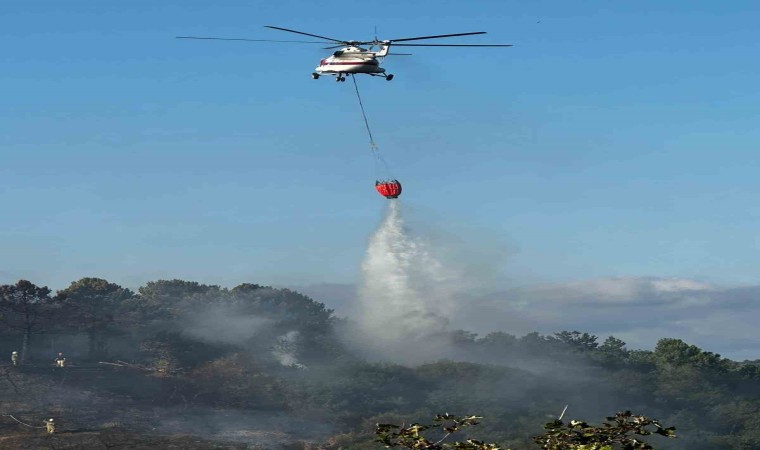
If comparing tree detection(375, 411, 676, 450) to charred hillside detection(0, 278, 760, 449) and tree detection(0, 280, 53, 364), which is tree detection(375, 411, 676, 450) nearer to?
charred hillside detection(0, 278, 760, 449)

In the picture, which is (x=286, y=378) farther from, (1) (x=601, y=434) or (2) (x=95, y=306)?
Answer: (1) (x=601, y=434)

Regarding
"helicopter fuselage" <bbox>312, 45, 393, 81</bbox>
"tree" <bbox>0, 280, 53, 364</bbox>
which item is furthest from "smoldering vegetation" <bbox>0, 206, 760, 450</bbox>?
"helicopter fuselage" <bbox>312, 45, 393, 81</bbox>

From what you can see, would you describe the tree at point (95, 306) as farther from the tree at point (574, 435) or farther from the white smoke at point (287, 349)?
the tree at point (574, 435)

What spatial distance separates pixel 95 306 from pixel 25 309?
20645 millimetres

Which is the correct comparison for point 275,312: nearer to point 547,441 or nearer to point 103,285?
point 103,285

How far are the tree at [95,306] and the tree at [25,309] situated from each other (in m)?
3.23

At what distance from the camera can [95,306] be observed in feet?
430

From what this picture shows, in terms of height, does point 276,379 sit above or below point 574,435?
above

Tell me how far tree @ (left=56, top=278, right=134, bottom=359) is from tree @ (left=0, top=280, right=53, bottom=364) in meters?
3.23

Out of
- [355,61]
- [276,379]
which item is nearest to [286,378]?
[276,379]

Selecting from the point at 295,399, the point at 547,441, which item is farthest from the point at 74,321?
the point at 547,441

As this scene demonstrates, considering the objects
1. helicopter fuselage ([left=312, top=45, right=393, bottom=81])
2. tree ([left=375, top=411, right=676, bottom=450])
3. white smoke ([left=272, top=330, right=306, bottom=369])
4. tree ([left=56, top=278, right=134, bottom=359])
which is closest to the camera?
tree ([left=375, top=411, right=676, bottom=450])

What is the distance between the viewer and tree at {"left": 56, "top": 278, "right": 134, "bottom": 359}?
379 ft

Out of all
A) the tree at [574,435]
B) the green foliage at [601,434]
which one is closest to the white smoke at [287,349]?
the tree at [574,435]
